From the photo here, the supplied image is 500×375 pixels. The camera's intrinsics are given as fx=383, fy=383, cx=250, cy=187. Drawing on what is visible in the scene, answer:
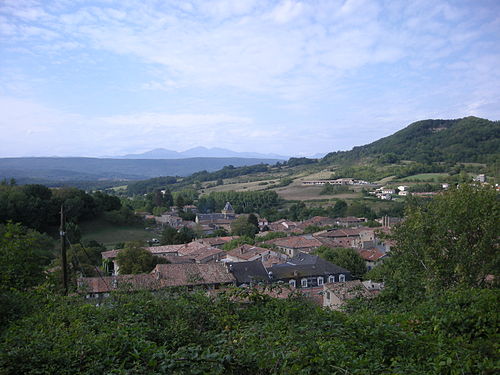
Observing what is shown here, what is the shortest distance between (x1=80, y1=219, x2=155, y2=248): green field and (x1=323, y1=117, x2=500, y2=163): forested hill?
69838 millimetres

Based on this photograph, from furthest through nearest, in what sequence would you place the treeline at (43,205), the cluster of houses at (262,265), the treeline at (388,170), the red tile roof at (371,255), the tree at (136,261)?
the treeline at (388,170) < the treeline at (43,205) < the red tile roof at (371,255) < the tree at (136,261) < the cluster of houses at (262,265)

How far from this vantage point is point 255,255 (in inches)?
1239

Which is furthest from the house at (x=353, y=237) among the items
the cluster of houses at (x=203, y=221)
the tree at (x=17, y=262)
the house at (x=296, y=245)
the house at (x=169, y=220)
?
the tree at (x=17, y=262)

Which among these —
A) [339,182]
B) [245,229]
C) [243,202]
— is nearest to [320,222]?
[245,229]

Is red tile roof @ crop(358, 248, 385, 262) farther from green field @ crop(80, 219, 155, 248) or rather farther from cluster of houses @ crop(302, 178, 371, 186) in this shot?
cluster of houses @ crop(302, 178, 371, 186)

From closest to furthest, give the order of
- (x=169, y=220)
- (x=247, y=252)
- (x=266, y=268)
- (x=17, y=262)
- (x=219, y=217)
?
(x=17, y=262) < (x=266, y=268) < (x=247, y=252) < (x=169, y=220) < (x=219, y=217)

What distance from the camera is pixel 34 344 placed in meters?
4.12

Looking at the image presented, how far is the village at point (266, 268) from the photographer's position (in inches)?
299

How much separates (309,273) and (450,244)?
16.1 meters

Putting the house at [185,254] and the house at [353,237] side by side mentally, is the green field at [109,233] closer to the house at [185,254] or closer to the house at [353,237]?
the house at [185,254]

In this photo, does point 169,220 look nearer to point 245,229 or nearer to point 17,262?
point 245,229

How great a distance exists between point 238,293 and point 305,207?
6605 cm

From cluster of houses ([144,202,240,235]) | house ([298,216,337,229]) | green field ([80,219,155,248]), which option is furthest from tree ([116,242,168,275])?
house ([298,216,337,229])

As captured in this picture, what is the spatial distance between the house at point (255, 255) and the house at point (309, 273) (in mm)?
2961
